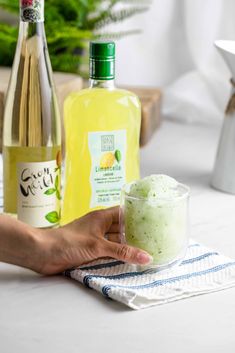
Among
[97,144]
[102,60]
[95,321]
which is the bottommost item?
[95,321]

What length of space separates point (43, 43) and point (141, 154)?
0.54 meters

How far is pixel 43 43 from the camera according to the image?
1.19m

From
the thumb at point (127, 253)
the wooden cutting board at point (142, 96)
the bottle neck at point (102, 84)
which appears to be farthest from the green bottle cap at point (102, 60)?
the wooden cutting board at point (142, 96)

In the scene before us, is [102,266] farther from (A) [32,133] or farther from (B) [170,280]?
(A) [32,133]

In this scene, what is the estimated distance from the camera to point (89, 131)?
119cm

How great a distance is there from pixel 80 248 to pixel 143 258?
0.08m

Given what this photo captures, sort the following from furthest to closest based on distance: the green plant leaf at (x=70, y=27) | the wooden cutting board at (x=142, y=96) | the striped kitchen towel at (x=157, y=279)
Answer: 1. the green plant leaf at (x=70, y=27)
2. the wooden cutting board at (x=142, y=96)
3. the striped kitchen towel at (x=157, y=279)

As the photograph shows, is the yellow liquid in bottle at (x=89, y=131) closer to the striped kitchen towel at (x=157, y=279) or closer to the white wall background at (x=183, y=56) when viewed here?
the striped kitchen towel at (x=157, y=279)

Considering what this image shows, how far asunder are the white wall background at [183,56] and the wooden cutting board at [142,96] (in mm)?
111

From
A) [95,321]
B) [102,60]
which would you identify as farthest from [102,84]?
[95,321]

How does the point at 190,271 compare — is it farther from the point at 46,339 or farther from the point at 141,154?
the point at 141,154

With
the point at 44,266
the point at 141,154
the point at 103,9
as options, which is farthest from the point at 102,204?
the point at 103,9

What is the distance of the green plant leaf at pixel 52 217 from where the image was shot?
1168 mm

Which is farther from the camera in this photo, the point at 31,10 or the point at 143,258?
the point at 31,10
